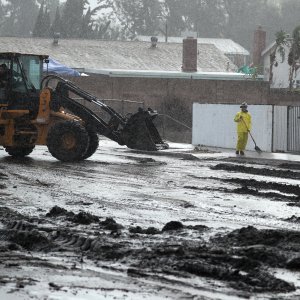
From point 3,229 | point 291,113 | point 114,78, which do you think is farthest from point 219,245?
point 114,78

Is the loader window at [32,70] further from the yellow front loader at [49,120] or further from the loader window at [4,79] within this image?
the loader window at [4,79]

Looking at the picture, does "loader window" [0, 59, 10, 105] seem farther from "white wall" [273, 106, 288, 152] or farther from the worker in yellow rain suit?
"white wall" [273, 106, 288, 152]

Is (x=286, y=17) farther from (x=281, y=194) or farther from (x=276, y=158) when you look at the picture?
(x=281, y=194)

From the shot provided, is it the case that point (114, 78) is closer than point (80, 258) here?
No

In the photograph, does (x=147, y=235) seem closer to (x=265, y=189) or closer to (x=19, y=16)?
(x=265, y=189)

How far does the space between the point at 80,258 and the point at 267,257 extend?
6.67 feet

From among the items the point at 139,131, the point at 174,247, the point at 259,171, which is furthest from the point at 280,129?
the point at 174,247

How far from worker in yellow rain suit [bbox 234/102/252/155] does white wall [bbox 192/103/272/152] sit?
1881mm

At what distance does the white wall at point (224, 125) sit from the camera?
33969 mm

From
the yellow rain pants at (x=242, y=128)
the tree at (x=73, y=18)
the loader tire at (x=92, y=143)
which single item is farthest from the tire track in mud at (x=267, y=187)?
the tree at (x=73, y=18)

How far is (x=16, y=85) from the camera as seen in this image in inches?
1104

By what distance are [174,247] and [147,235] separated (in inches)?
50.7

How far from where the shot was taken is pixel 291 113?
33219 millimetres

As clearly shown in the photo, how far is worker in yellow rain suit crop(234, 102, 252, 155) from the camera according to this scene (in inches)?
1254
